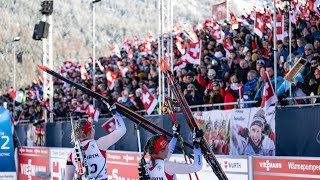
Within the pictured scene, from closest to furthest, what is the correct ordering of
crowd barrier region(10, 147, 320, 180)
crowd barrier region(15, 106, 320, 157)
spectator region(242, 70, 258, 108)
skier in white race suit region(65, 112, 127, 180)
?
skier in white race suit region(65, 112, 127, 180), crowd barrier region(10, 147, 320, 180), crowd barrier region(15, 106, 320, 157), spectator region(242, 70, 258, 108)

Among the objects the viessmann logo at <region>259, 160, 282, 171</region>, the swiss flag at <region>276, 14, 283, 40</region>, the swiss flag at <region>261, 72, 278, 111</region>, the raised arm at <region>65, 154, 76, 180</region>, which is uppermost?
the swiss flag at <region>276, 14, 283, 40</region>

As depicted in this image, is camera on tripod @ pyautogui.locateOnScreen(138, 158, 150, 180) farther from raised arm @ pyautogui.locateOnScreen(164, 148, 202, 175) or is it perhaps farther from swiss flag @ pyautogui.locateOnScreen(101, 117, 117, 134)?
swiss flag @ pyautogui.locateOnScreen(101, 117, 117, 134)

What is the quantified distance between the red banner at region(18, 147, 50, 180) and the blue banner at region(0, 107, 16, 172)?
432mm

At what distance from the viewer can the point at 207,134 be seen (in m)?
16.3

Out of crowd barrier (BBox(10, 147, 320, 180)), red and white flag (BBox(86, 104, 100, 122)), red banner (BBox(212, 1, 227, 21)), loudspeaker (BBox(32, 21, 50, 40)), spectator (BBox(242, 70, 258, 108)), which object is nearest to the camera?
crowd barrier (BBox(10, 147, 320, 180))

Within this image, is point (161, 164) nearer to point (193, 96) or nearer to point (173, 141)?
point (173, 141)

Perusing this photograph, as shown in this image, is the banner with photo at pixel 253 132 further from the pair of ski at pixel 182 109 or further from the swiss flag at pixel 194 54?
the swiss flag at pixel 194 54

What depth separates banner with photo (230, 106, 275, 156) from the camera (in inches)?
564

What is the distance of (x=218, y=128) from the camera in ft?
52.2

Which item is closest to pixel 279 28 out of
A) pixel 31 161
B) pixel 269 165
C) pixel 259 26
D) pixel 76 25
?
pixel 259 26

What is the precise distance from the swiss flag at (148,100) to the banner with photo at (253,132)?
3.90m

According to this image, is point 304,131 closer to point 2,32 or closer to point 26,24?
point 2,32

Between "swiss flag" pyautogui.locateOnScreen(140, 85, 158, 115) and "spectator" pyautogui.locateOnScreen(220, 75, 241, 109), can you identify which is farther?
"swiss flag" pyautogui.locateOnScreen(140, 85, 158, 115)

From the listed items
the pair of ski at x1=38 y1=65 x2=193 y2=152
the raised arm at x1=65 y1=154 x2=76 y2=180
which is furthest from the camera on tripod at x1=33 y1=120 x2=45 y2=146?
the raised arm at x1=65 y1=154 x2=76 y2=180
